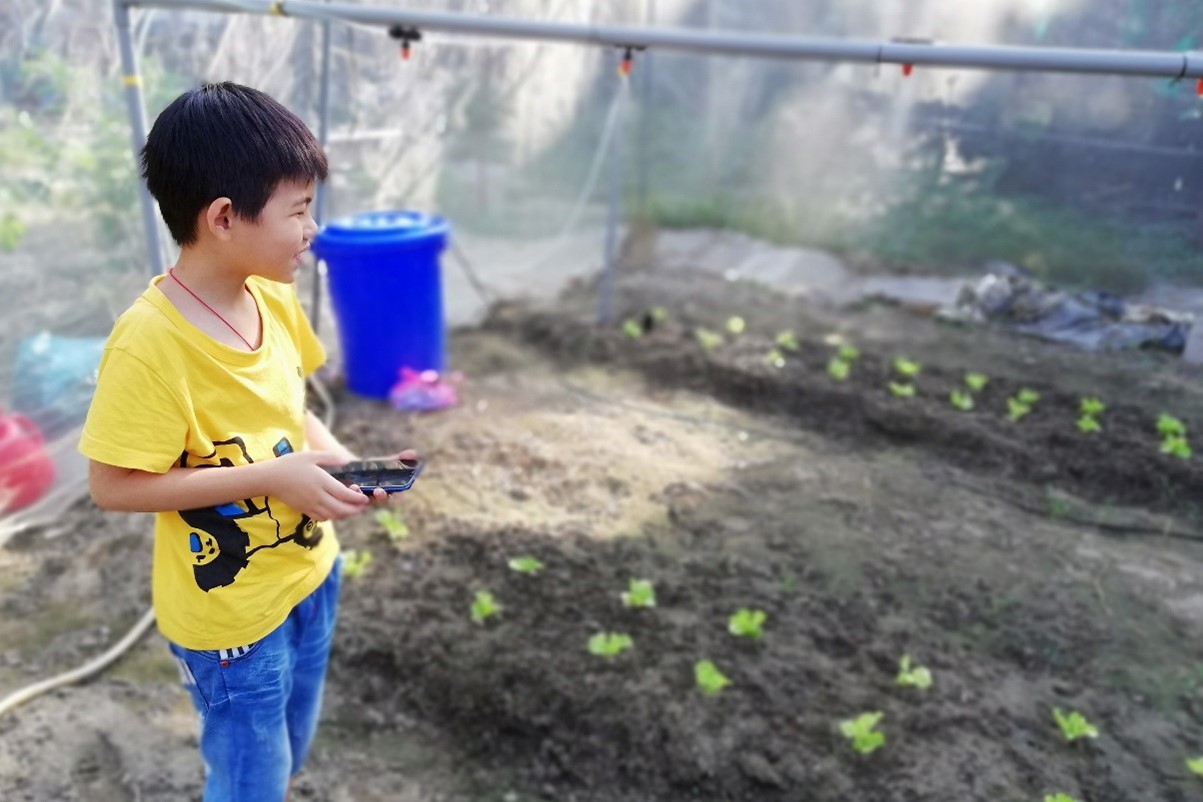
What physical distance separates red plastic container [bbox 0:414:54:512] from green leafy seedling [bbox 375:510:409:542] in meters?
1.29

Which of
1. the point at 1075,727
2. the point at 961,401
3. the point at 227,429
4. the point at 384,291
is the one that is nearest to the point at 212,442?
the point at 227,429

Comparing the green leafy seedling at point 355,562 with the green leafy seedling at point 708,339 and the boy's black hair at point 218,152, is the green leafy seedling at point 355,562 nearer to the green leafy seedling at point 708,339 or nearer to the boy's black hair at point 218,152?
the boy's black hair at point 218,152

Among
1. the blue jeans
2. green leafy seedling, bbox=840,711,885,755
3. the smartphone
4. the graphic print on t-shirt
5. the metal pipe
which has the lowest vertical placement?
green leafy seedling, bbox=840,711,885,755

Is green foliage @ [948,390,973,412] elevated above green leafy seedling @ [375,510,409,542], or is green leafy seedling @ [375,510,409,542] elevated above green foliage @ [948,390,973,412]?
green foliage @ [948,390,973,412]

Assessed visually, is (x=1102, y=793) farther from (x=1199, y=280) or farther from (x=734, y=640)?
(x=1199, y=280)

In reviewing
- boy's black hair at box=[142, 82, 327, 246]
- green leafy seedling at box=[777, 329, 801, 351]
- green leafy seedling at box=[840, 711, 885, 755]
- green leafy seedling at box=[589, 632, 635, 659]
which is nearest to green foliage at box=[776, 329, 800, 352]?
green leafy seedling at box=[777, 329, 801, 351]

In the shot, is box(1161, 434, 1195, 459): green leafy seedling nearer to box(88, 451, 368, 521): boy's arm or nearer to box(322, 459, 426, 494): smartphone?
box(322, 459, 426, 494): smartphone

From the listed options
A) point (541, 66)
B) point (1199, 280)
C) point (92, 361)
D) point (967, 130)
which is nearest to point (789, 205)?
point (967, 130)

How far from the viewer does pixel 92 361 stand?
11.7ft

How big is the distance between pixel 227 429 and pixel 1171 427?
4471 millimetres

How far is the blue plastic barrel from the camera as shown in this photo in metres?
4.60

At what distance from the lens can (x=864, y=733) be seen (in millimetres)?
2551

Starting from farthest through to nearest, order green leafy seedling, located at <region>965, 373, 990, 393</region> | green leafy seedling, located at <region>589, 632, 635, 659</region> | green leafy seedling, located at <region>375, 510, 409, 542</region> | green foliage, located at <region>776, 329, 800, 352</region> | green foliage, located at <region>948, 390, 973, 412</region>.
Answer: green foliage, located at <region>776, 329, 800, 352</region>
green leafy seedling, located at <region>965, 373, 990, 393</region>
green foliage, located at <region>948, 390, 973, 412</region>
green leafy seedling, located at <region>375, 510, 409, 542</region>
green leafy seedling, located at <region>589, 632, 635, 659</region>

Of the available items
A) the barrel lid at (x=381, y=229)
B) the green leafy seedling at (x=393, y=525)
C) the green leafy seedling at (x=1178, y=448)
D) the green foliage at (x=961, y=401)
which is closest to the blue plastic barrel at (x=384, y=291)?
the barrel lid at (x=381, y=229)
